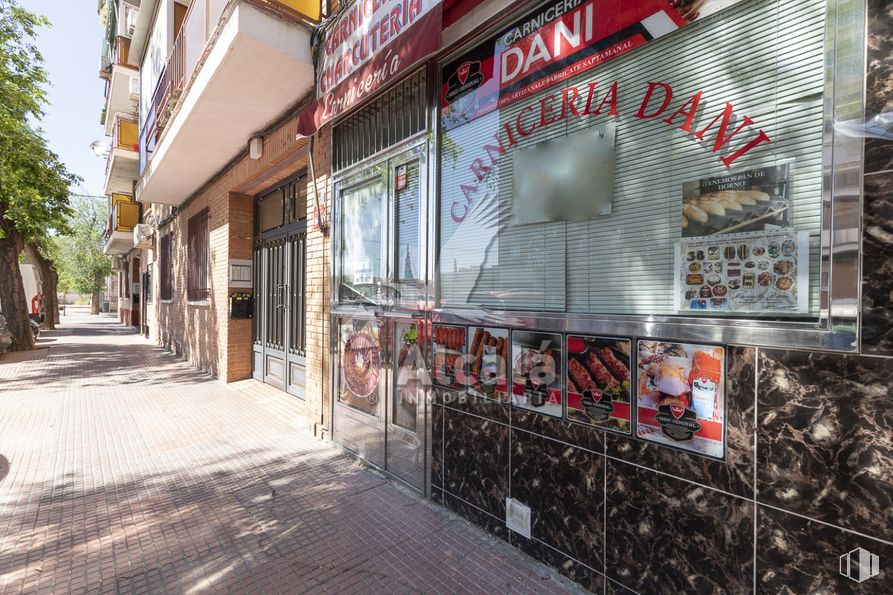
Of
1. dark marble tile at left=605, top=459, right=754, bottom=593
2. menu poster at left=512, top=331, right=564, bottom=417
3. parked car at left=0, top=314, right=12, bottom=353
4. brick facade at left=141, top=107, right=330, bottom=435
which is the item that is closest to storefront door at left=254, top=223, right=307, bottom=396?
brick facade at left=141, top=107, right=330, bottom=435

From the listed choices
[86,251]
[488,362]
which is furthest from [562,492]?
[86,251]

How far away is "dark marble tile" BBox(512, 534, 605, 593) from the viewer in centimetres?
222

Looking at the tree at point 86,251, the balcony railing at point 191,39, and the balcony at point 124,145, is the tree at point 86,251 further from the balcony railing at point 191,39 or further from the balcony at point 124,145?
the balcony railing at point 191,39

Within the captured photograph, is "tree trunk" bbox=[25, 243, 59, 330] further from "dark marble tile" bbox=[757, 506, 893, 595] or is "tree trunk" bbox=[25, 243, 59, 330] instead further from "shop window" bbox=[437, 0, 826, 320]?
"dark marble tile" bbox=[757, 506, 893, 595]

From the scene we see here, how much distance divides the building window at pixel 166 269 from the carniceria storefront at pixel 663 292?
11182mm

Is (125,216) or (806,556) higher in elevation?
(125,216)

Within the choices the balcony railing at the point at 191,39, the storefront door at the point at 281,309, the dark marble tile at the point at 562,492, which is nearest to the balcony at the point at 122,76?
the balcony railing at the point at 191,39

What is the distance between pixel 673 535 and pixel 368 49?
12.3 ft

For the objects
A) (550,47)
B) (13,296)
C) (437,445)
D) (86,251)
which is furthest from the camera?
(86,251)

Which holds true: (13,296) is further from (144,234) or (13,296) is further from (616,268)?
(616,268)

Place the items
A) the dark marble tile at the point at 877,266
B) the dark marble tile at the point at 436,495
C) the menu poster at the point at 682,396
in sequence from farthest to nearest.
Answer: the dark marble tile at the point at 436,495
the menu poster at the point at 682,396
the dark marble tile at the point at 877,266

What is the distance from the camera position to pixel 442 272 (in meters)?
3.22

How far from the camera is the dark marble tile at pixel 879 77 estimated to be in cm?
147

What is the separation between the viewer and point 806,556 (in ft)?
5.25
